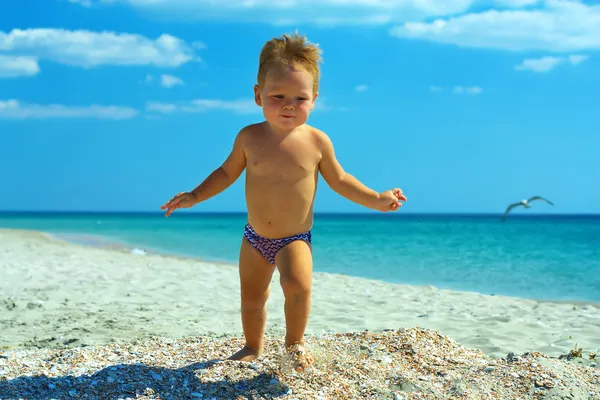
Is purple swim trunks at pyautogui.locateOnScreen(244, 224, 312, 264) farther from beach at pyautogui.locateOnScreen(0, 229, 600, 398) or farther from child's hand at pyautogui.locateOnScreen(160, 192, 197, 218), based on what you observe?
beach at pyautogui.locateOnScreen(0, 229, 600, 398)

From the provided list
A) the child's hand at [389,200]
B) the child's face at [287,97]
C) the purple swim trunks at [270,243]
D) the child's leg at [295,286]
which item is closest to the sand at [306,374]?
the child's leg at [295,286]

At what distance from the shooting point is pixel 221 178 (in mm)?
4047

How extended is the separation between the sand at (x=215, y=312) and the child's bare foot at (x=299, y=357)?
4.67ft

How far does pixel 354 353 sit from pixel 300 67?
1.97 metres

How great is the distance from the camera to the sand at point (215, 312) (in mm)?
5418

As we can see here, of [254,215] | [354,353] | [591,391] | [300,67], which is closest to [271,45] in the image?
[300,67]

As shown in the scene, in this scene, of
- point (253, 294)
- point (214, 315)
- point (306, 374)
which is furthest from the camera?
point (214, 315)

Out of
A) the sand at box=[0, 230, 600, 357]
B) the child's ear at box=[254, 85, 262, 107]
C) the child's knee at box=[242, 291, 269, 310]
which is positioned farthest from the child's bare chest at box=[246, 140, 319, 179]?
the sand at box=[0, 230, 600, 357]

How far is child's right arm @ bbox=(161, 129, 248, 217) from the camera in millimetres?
3934

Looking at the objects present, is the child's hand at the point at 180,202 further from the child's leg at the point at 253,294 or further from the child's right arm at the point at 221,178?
the child's leg at the point at 253,294

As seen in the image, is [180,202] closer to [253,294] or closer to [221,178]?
[221,178]

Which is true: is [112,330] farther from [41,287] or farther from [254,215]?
[41,287]

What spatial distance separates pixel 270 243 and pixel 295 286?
38cm

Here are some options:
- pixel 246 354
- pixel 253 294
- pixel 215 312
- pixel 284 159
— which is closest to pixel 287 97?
pixel 284 159
